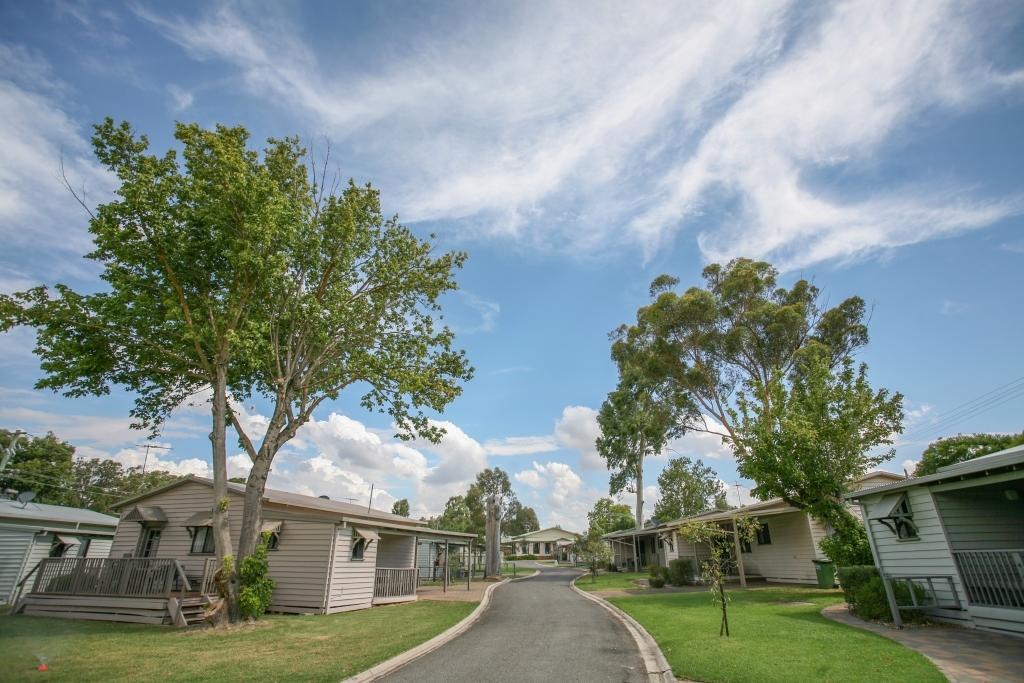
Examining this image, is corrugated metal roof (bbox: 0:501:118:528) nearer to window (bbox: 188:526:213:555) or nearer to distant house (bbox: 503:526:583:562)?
window (bbox: 188:526:213:555)

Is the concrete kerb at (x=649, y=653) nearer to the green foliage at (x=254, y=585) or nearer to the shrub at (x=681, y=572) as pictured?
the green foliage at (x=254, y=585)

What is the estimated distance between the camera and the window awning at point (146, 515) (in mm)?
18672

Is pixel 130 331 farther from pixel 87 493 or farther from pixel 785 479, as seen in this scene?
pixel 87 493

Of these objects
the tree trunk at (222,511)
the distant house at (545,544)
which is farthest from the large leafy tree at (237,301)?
the distant house at (545,544)

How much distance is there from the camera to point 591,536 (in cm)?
3625

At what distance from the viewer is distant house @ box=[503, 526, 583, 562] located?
7475 cm

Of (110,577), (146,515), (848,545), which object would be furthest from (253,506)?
(848,545)

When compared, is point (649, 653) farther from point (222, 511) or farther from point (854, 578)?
point (222, 511)

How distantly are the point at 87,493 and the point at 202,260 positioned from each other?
57.2 metres

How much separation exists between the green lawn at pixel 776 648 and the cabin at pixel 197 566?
10157 millimetres

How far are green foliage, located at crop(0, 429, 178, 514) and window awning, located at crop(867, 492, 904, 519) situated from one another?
41347 millimetres

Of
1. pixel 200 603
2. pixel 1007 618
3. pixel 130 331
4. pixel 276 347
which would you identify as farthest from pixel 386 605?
pixel 1007 618

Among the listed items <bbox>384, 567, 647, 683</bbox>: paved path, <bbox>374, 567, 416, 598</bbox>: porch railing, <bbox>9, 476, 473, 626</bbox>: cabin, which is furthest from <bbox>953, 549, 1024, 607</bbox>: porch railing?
<bbox>374, 567, 416, 598</bbox>: porch railing

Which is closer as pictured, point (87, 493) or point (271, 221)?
point (271, 221)
